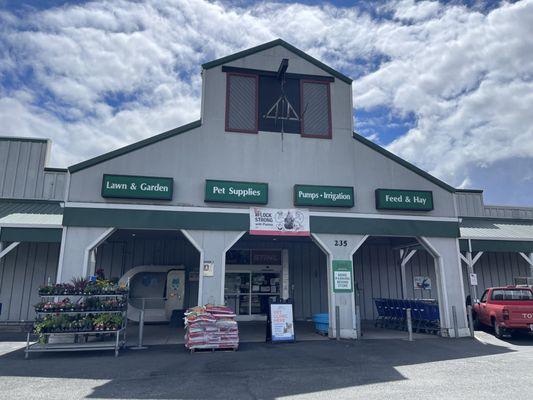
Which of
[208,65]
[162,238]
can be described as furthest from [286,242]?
[208,65]

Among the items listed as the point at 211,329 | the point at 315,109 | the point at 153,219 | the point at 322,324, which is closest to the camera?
the point at 211,329

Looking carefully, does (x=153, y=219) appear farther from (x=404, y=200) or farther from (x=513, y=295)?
(x=513, y=295)

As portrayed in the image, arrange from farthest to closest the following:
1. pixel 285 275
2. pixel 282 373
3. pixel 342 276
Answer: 1. pixel 285 275
2. pixel 342 276
3. pixel 282 373

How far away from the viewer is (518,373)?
A: 775 centimetres

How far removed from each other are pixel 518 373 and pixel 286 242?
11367mm

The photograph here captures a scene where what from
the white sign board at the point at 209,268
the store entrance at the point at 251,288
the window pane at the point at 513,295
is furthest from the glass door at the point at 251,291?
the window pane at the point at 513,295

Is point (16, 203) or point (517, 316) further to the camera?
point (16, 203)

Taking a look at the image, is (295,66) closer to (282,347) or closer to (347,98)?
(347,98)

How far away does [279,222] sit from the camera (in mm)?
12891

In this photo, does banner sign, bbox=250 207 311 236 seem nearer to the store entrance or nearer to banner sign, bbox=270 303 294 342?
banner sign, bbox=270 303 294 342

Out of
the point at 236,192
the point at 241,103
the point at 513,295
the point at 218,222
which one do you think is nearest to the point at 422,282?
the point at 513,295

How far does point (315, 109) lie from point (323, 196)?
3.45 meters

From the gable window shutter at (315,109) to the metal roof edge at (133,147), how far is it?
389cm

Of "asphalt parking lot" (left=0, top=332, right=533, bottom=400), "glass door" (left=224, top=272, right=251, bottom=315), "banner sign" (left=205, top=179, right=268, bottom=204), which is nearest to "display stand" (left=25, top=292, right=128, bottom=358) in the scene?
"asphalt parking lot" (left=0, top=332, right=533, bottom=400)
